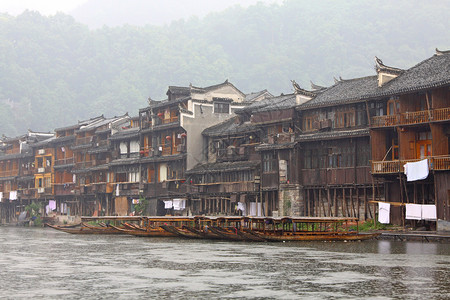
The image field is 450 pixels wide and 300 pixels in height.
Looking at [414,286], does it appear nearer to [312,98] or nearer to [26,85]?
[312,98]

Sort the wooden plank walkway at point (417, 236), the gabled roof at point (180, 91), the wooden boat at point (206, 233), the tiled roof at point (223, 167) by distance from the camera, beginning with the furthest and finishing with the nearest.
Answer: the gabled roof at point (180, 91) → the tiled roof at point (223, 167) → the wooden boat at point (206, 233) → the wooden plank walkway at point (417, 236)

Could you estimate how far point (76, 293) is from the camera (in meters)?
19.3

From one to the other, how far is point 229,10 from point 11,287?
183m

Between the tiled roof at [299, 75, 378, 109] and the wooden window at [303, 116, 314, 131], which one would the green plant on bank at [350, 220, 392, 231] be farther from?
the wooden window at [303, 116, 314, 131]

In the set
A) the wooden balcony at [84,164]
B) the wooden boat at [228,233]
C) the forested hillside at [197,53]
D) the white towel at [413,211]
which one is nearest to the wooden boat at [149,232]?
the wooden boat at [228,233]

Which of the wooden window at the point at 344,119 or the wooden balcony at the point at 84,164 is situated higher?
the wooden window at the point at 344,119

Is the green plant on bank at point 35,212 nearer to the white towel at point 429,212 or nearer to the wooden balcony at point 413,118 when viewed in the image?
the wooden balcony at point 413,118

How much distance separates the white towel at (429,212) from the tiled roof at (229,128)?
20.1 metres

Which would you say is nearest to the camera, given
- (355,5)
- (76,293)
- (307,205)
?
(76,293)

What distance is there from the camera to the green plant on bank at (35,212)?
8541 centimetres

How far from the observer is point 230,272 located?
79.8 feet

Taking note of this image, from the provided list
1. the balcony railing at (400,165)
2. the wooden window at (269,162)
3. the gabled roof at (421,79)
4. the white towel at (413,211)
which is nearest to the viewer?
the balcony railing at (400,165)

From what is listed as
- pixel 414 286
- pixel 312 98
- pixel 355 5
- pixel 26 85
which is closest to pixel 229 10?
pixel 355 5

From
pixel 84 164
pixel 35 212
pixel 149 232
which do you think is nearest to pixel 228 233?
pixel 149 232
